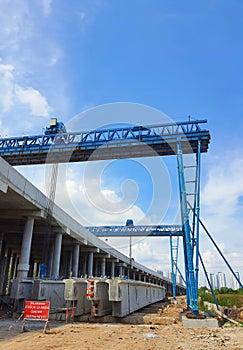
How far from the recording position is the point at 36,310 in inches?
377

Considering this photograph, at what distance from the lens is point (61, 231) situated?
23.0m

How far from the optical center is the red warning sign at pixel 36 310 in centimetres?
950

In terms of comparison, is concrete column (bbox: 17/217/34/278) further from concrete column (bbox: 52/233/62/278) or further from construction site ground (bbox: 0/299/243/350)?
construction site ground (bbox: 0/299/243/350)

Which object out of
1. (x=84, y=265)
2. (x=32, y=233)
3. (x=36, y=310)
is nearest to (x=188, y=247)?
(x=36, y=310)

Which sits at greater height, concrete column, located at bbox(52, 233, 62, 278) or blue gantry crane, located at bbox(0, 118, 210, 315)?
blue gantry crane, located at bbox(0, 118, 210, 315)

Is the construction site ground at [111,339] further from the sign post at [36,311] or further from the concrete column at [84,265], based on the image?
the concrete column at [84,265]

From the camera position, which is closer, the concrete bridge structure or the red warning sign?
the red warning sign

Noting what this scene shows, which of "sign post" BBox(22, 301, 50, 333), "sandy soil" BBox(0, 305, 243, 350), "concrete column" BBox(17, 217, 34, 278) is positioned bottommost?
"sandy soil" BBox(0, 305, 243, 350)

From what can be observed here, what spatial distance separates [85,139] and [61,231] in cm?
759

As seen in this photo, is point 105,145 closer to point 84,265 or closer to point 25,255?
point 25,255

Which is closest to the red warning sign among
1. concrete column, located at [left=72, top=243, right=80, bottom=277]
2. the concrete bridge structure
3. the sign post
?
the sign post

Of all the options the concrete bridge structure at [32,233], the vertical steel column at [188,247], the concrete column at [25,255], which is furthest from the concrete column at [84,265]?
the vertical steel column at [188,247]

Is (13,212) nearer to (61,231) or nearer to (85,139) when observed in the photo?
(61,231)

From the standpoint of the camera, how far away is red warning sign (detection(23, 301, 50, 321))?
950cm
